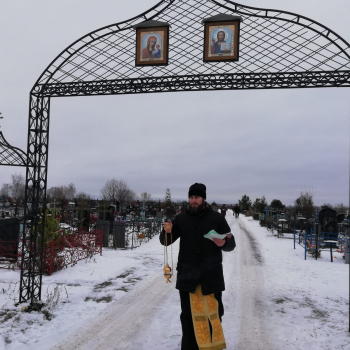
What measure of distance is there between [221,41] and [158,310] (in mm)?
5185

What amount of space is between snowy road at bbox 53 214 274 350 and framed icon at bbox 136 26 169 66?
15.2 feet

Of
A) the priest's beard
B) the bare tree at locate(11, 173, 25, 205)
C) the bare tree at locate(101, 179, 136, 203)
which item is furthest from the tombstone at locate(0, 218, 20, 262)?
the bare tree at locate(11, 173, 25, 205)

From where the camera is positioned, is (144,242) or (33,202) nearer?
(33,202)

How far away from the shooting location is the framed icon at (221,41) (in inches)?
213

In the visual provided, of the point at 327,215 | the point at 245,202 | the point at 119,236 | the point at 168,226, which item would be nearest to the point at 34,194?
the point at 168,226

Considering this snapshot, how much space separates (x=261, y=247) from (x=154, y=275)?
764cm

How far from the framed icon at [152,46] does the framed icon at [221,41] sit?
0.76 m

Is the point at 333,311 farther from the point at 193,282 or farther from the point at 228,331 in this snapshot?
the point at 193,282

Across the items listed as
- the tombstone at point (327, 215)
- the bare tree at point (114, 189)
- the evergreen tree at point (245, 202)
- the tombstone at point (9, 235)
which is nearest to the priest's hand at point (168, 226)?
the tombstone at point (9, 235)

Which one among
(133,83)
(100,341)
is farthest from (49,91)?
(100,341)

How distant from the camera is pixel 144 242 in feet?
53.6

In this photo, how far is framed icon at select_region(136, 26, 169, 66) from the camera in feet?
18.6

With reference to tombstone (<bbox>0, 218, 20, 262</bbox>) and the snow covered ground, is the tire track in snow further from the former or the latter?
tombstone (<bbox>0, 218, 20, 262</bbox>)

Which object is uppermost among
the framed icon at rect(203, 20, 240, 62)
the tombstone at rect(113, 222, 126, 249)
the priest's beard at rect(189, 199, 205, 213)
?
the framed icon at rect(203, 20, 240, 62)
